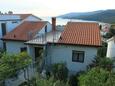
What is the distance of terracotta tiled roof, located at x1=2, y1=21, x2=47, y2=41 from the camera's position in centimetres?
2403

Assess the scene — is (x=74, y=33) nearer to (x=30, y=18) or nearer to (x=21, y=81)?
(x=21, y=81)

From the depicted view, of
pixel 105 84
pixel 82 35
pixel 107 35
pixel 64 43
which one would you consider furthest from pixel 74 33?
pixel 107 35

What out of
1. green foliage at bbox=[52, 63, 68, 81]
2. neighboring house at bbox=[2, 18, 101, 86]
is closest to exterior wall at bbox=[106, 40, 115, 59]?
neighboring house at bbox=[2, 18, 101, 86]

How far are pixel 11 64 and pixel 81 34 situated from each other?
9.48 m

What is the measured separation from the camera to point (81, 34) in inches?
887

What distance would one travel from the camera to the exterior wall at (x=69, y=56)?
20.9 metres

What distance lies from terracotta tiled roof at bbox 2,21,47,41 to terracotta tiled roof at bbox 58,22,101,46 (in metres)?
3.82

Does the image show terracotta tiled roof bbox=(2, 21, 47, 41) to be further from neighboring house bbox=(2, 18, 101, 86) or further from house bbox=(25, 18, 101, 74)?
house bbox=(25, 18, 101, 74)

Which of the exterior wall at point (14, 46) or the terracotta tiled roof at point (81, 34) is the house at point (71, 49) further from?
the exterior wall at point (14, 46)

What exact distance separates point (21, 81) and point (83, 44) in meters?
6.87

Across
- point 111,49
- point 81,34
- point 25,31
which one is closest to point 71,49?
point 81,34

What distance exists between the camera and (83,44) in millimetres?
20531

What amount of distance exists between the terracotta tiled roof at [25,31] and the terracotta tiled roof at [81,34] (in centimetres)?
382

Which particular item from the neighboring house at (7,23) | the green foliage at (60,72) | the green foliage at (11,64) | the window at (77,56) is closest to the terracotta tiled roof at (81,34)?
the window at (77,56)
